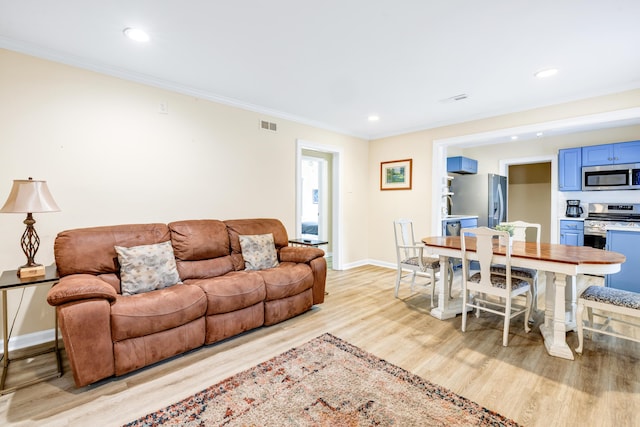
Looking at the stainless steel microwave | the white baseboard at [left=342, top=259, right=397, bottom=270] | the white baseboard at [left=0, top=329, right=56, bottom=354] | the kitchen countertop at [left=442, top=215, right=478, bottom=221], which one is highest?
the stainless steel microwave

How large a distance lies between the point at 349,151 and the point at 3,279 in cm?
467

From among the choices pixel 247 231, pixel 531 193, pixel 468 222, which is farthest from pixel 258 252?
pixel 531 193

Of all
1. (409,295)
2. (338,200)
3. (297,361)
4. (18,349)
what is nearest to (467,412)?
(297,361)

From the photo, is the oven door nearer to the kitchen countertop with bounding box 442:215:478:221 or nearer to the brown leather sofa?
the kitchen countertop with bounding box 442:215:478:221

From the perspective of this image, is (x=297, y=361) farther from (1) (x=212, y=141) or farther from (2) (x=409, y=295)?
(1) (x=212, y=141)

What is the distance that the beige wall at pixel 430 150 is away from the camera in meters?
3.68

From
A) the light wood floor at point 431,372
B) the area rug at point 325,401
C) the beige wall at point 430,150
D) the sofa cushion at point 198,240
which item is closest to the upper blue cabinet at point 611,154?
the beige wall at point 430,150

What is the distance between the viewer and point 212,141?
366 centimetres

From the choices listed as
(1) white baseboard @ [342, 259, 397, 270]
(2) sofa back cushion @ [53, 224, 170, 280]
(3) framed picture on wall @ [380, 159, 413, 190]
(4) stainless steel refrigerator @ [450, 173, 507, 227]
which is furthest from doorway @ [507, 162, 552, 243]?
(2) sofa back cushion @ [53, 224, 170, 280]

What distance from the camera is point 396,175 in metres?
5.40

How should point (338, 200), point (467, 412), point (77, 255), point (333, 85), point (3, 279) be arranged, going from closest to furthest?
point (467, 412)
point (3, 279)
point (77, 255)
point (333, 85)
point (338, 200)

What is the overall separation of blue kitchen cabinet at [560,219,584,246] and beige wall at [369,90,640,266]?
1.41 ft

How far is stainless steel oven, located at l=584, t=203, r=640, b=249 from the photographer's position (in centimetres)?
450

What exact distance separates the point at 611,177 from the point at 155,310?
247 inches
